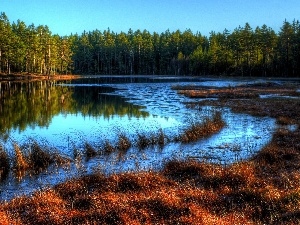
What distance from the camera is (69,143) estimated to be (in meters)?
21.8

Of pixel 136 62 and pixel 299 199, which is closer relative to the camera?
pixel 299 199

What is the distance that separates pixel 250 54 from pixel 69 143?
110 meters

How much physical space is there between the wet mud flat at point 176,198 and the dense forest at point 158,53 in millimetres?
96436

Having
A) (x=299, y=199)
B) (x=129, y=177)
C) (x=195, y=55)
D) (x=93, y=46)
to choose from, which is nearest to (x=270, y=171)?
(x=299, y=199)

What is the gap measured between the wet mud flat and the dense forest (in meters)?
96.4

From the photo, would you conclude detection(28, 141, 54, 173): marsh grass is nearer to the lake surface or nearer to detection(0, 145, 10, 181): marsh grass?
the lake surface

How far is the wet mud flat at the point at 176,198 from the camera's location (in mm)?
9664

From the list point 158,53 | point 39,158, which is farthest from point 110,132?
point 158,53

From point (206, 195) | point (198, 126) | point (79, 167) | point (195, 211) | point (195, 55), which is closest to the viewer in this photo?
point (195, 211)

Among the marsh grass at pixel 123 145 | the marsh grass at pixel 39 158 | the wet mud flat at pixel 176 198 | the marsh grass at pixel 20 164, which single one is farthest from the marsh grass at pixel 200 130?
the marsh grass at pixel 20 164

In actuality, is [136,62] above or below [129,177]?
above

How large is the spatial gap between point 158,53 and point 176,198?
555ft

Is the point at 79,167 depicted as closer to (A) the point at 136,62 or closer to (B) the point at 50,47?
(B) the point at 50,47

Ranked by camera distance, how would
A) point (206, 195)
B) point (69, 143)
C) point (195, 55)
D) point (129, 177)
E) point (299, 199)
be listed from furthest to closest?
point (195, 55) < point (69, 143) < point (129, 177) < point (206, 195) < point (299, 199)
